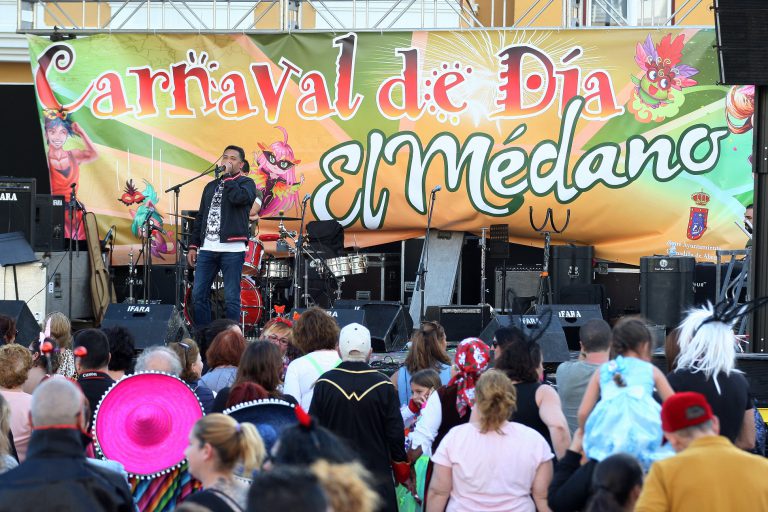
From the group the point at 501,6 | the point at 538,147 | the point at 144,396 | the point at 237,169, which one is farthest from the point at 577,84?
the point at 144,396

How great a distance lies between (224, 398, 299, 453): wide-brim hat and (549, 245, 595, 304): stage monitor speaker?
8.21 metres

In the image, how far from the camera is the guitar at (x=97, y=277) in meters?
12.9

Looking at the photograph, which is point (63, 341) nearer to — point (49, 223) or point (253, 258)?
point (49, 223)

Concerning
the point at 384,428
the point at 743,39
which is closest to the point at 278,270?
the point at 743,39

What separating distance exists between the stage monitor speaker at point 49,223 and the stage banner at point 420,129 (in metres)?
0.28

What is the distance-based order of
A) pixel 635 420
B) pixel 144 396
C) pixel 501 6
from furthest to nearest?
pixel 501 6 → pixel 144 396 → pixel 635 420

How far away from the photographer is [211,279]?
10.8 m

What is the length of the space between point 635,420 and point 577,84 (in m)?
8.82

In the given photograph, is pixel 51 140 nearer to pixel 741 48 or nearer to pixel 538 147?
pixel 538 147

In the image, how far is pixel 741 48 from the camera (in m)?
6.99

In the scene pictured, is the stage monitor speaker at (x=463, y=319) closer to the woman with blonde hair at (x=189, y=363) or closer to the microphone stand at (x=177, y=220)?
the microphone stand at (x=177, y=220)

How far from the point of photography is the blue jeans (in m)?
10.6

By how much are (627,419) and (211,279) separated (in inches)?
270

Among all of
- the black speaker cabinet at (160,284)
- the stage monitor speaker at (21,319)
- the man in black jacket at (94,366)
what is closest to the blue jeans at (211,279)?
the stage monitor speaker at (21,319)
